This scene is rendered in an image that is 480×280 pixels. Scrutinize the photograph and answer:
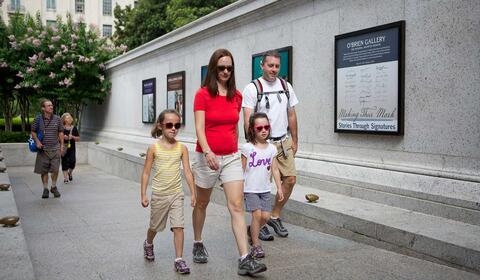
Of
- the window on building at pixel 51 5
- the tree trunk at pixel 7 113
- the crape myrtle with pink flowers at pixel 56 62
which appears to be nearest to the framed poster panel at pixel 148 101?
the crape myrtle with pink flowers at pixel 56 62

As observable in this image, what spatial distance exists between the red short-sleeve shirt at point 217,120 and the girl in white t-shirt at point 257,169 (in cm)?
25

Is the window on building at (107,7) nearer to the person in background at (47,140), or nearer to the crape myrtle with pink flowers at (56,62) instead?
the crape myrtle with pink flowers at (56,62)

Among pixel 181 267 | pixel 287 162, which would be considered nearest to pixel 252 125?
pixel 287 162

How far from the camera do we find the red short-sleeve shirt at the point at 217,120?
4688 mm

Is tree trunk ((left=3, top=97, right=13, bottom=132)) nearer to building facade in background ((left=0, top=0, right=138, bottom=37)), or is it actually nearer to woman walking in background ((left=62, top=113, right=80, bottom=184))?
woman walking in background ((left=62, top=113, right=80, bottom=184))

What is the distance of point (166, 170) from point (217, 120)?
2.14 feet

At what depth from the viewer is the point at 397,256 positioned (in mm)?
5031

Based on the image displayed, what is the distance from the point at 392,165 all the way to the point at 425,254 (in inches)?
72.6

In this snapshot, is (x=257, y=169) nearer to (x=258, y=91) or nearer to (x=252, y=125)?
(x=252, y=125)

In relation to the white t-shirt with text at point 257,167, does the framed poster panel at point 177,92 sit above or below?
above

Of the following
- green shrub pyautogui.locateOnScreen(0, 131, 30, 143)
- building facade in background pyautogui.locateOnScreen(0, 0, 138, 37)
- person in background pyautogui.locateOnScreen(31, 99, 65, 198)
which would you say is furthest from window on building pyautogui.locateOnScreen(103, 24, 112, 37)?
person in background pyautogui.locateOnScreen(31, 99, 65, 198)

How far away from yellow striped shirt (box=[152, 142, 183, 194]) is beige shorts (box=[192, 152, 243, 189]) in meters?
0.18

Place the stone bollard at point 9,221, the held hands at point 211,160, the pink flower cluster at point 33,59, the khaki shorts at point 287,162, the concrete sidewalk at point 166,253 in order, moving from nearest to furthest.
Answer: the held hands at point 211,160, the concrete sidewalk at point 166,253, the stone bollard at point 9,221, the khaki shorts at point 287,162, the pink flower cluster at point 33,59

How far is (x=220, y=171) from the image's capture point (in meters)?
4.74
